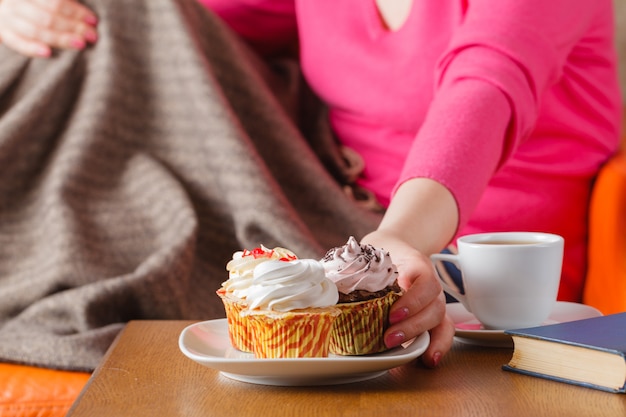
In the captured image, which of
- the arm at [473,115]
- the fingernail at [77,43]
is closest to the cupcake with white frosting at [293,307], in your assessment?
the arm at [473,115]

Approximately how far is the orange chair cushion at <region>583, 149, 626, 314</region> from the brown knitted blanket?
0.33m

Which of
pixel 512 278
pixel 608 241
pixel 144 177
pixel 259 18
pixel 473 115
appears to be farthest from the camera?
pixel 259 18

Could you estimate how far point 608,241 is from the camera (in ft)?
3.63

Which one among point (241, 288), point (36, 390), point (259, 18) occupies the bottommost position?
point (36, 390)

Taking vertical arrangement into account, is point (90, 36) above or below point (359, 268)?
below

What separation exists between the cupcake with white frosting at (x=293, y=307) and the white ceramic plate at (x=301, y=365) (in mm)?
20

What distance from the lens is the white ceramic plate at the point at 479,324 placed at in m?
0.69

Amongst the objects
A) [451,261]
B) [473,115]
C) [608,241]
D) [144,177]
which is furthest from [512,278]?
[144,177]

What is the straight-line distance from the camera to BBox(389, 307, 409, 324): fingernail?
0.63 m

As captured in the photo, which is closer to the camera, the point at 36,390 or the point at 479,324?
the point at 479,324

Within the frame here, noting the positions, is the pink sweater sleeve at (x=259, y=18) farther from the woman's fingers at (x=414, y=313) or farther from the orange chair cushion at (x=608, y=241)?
the woman's fingers at (x=414, y=313)

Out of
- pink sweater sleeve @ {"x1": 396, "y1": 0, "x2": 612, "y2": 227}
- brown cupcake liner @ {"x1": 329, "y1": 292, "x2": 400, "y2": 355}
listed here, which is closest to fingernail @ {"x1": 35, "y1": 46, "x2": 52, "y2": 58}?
pink sweater sleeve @ {"x1": 396, "y1": 0, "x2": 612, "y2": 227}

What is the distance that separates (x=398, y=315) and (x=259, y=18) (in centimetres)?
98

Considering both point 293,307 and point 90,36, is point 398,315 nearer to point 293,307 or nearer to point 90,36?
point 293,307
